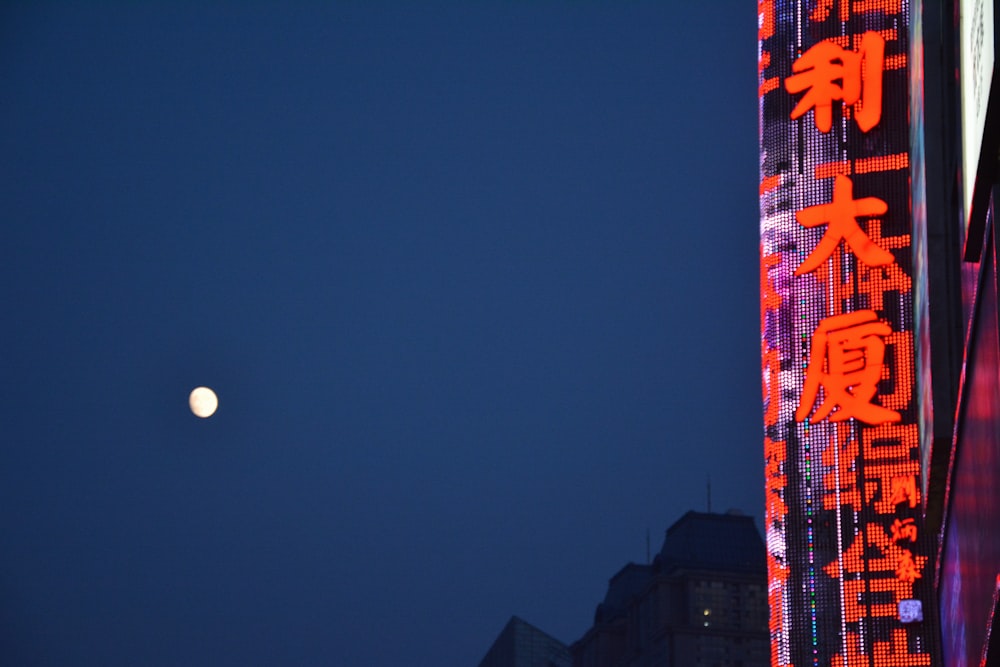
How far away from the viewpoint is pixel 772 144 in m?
38.4

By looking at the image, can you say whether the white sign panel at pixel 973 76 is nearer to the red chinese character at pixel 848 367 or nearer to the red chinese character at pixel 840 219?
the red chinese character at pixel 848 367

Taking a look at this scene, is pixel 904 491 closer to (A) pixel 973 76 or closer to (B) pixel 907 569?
(B) pixel 907 569

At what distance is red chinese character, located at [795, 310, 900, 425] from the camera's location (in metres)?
34.2

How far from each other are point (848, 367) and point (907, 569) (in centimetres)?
426

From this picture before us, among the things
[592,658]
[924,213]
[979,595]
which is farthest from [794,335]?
[592,658]

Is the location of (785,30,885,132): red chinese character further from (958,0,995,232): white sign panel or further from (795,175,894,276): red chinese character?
(958,0,995,232): white sign panel

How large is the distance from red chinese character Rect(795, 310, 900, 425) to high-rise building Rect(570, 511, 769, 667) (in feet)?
168

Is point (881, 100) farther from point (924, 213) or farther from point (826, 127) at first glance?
point (924, 213)

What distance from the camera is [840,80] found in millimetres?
36875

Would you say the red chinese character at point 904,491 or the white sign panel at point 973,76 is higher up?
the red chinese character at point 904,491

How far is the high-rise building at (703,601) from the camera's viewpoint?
85438mm

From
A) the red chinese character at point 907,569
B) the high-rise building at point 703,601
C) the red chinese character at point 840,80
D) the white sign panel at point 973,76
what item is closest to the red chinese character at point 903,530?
→ the red chinese character at point 907,569

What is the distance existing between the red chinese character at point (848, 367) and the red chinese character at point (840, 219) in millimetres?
1491

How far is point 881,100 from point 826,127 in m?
1.36
